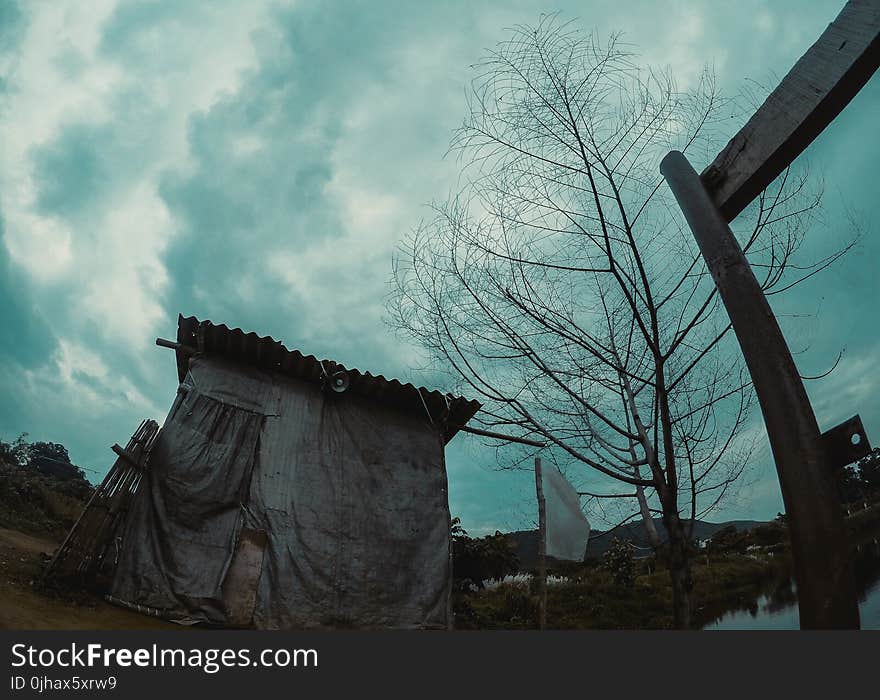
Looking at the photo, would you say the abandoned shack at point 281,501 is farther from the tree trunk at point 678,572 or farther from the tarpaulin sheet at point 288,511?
the tree trunk at point 678,572

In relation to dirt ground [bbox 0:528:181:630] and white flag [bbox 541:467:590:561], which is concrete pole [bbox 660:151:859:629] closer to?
white flag [bbox 541:467:590:561]

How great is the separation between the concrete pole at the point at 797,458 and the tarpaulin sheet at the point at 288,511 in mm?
5404

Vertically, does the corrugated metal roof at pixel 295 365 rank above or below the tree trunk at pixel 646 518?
above

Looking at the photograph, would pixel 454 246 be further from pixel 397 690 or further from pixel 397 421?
pixel 397 690

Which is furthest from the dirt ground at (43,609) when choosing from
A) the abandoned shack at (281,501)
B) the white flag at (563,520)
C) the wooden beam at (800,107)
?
the wooden beam at (800,107)

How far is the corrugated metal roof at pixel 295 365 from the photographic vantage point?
20.6ft

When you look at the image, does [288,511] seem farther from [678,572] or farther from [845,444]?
[845,444]

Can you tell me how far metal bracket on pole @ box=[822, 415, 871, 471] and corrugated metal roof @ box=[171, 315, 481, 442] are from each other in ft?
18.3

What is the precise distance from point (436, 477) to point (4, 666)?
5.64 m

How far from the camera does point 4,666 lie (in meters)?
1.80

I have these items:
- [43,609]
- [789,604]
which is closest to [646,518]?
[789,604]

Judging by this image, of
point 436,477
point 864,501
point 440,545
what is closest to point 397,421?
point 436,477

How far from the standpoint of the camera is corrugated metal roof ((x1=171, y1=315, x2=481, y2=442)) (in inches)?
248

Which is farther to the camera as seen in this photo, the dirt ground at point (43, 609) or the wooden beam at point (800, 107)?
the dirt ground at point (43, 609)
